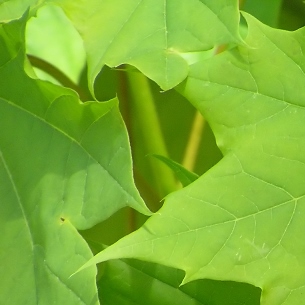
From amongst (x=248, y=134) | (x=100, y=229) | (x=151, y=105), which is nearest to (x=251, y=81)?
(x=248, y=134)

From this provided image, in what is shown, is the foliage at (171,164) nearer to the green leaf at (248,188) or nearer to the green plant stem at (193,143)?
the green leaf at (248,188)

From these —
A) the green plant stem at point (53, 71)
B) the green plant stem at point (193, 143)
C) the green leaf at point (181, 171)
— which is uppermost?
the green leaf at point (181, 171)

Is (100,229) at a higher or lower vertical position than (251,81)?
lower

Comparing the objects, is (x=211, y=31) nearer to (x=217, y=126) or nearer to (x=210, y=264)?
(x=217, y=126)

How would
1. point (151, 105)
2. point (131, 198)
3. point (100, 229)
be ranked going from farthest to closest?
point (100, 229) → point (151, 105) → point (131, 198)

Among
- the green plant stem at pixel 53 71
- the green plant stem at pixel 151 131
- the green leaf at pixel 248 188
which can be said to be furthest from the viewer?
the green plant stem at pixel 53 71

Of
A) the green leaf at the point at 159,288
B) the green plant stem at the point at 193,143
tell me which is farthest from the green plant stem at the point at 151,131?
the green leaf at the point at 159,288

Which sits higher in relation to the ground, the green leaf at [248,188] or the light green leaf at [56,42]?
the green leaf at [248,188]

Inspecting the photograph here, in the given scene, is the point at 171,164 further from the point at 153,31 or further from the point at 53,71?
the point at 53,71

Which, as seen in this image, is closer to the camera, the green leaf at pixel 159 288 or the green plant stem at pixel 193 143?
the green leaf at pixel 159 288
